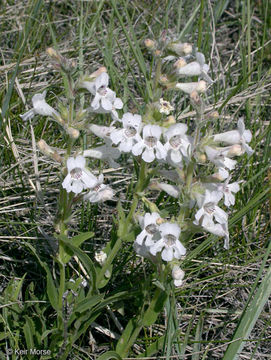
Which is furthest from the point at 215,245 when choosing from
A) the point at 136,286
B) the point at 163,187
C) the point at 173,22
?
the point at 173,22

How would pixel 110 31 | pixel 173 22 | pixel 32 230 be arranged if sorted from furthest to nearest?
pixel 173 22 < pixel 110 31 < pixel 32 230

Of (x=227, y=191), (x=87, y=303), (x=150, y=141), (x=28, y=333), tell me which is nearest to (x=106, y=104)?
(x=150, y=141)

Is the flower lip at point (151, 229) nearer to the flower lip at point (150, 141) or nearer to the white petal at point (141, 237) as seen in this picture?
the white petal at point (141, 237)

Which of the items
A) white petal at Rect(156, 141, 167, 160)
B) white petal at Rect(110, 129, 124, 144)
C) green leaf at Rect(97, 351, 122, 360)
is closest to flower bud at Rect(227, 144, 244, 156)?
white petal at Rect(156, 141, 167, 160)

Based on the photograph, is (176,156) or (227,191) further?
(227,191)

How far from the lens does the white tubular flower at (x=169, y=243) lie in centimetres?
208

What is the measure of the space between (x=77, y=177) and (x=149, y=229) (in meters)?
0.42

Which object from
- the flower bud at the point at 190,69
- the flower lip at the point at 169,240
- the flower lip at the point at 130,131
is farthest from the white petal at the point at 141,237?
the flower bud at the point at 190,69

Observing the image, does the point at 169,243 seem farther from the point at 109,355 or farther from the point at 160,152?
the point at 109,355

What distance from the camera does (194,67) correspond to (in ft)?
7.54

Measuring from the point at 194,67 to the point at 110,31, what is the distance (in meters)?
1.79

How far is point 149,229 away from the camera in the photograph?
224cm

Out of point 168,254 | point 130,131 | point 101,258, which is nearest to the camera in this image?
point 168,254

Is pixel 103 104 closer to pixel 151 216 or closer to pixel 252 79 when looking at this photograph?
pixel 151 216
